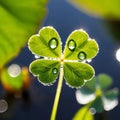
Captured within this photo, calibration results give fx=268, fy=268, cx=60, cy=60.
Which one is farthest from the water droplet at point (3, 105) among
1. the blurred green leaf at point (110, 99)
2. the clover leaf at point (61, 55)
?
the blurred green leaf at point (110, 99)

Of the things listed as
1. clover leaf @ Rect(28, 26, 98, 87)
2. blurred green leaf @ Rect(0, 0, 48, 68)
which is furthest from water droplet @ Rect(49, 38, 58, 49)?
blurred green leaf @ Rect(0, 0, 48, 68)

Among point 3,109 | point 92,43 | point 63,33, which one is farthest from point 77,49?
point 3,109

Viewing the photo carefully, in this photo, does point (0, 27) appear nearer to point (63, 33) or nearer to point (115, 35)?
point (63, 33)

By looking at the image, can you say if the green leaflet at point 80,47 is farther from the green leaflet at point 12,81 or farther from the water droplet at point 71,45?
the green leaflet at point 12,81

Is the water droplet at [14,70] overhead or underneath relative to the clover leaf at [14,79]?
overhead

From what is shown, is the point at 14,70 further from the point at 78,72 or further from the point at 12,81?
the point at 78,72

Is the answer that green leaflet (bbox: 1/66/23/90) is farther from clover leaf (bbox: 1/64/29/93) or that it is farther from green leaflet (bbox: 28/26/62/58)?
green leaflet (bbox: 28/26/62/58)
